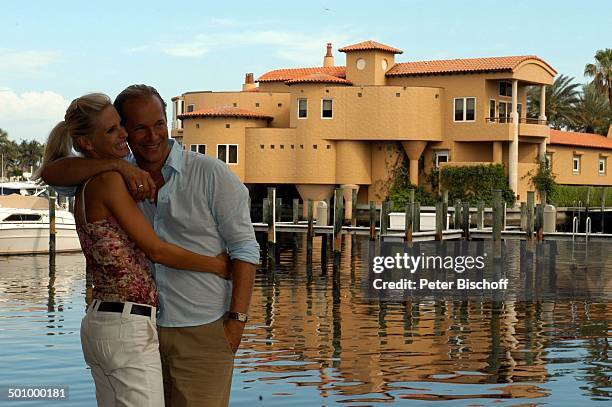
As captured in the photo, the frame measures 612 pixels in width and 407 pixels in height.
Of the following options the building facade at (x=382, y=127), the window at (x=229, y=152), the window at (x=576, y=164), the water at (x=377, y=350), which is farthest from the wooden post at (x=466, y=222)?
the window at (x=576, y=164)

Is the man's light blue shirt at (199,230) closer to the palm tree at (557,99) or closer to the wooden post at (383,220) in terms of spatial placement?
the wooden post at (383,220)

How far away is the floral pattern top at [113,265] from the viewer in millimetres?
4582

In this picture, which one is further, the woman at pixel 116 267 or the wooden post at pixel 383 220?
the wooden post at pixel 383 220

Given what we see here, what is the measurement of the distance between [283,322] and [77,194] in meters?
15.8

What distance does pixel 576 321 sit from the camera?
20.3 m

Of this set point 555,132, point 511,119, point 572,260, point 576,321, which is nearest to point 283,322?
point 576,321

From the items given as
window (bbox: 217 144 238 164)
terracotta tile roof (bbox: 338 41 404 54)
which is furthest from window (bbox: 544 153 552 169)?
window (bbox: 217 144 238 164)

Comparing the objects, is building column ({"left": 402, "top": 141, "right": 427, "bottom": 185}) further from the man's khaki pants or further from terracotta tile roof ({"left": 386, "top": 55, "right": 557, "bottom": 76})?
the man's khaki pants

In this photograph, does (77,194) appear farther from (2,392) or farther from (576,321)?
(576,321)

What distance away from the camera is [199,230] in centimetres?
482

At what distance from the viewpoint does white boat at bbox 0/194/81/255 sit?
38625 mm

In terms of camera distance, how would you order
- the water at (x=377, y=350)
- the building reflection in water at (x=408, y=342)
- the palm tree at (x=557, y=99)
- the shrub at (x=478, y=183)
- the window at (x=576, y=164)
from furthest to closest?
the palm tree at (x=557, y=99) → the window at (x=576, y=164) → the shrub at (x=478, y=183) → the building reflection in water at (x=408, y=342) → the water at (x=377, y=350)

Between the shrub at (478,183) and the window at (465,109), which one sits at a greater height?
the window at (465,109)

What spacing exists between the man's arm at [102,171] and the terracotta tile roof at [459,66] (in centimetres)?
5052
